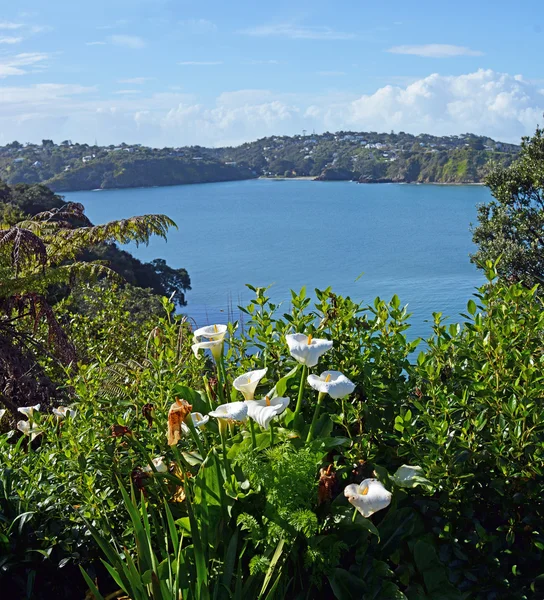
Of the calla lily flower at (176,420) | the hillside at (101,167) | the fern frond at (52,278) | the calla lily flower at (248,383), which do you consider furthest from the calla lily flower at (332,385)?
the hillside at (101,167)

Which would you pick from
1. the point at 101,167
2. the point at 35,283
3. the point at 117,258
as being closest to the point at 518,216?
the point at 35,283

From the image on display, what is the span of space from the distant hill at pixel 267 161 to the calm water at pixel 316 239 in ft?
6.31

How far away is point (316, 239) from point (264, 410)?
4946 cm

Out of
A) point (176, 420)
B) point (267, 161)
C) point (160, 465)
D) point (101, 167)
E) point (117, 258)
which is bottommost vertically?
point (117, 258)

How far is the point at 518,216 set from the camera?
1312 centimetres

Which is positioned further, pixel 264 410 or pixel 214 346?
pixel 214 346

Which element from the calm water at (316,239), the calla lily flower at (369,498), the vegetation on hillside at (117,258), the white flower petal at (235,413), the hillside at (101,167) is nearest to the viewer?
the calla lily flower at (369,498)

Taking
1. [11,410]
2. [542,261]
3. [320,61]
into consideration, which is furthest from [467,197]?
[11,410]

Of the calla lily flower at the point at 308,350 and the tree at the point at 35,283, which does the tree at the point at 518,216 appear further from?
the calla lily flower at the point at 308,350

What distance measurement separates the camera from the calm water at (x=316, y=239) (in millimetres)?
33688

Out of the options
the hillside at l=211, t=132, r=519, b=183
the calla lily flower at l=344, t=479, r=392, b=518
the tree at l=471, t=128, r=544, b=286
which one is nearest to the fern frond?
the calla lily flower at l=344, t=479, r=392, b=518

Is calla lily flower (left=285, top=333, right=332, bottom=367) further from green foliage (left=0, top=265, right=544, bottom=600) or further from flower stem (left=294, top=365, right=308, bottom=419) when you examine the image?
green foliage (left=0, top=265, right=544, bottom=600)

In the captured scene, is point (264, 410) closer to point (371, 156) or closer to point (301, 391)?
point (301, 391)

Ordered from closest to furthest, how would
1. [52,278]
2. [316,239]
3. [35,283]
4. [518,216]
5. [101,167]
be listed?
1. [35,283]
2. [52,278]
3. [518,216]
4. [316,239]
5. [101,167]
